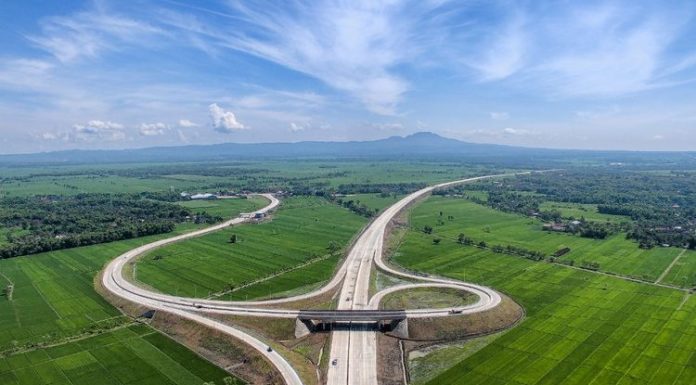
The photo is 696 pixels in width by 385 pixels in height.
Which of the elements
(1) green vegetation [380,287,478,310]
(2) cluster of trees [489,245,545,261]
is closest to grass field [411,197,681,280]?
(2) cluster of trees [489,245,545,261]

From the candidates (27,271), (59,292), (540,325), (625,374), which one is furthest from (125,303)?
(625,374)

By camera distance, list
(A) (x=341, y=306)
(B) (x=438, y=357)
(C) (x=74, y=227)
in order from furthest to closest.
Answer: (C) (x=74, y=227) < (A) (x=341, y=306) < (B) (x=438, y=357)

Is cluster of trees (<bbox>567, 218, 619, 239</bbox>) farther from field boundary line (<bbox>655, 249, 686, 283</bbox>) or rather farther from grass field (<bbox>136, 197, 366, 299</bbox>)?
grass field (<bbox>136, 197, 366, 299</bbox>)

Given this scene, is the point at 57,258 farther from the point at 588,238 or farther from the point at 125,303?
the point at 588,238

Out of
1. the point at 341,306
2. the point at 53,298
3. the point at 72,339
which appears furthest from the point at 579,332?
the point at 53,298

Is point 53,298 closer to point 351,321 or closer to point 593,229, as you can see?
point 351,321
